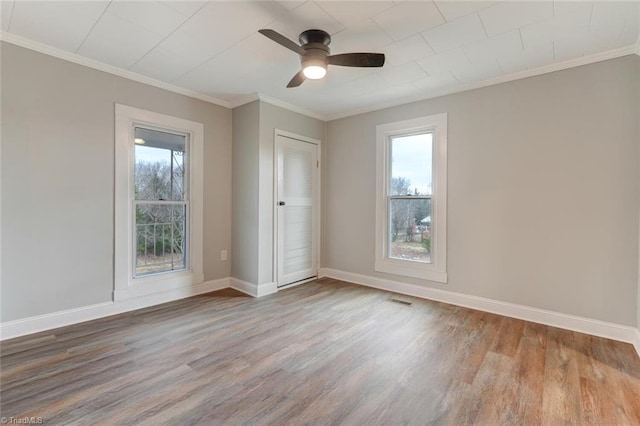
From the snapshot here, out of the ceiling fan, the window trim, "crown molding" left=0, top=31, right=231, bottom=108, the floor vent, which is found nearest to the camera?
the ceiling fan

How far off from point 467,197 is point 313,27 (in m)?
2.41

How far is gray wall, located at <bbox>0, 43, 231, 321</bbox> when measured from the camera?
249cm

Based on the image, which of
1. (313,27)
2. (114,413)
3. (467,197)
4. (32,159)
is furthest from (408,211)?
(32,159)

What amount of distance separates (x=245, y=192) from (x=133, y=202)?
126 centimetres

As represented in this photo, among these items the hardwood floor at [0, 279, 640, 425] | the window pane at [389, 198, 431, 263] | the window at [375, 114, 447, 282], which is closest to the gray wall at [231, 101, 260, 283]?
the hardwood floor at [0, 279, 640, 425]

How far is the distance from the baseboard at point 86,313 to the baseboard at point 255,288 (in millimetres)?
404

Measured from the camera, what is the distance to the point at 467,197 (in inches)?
133

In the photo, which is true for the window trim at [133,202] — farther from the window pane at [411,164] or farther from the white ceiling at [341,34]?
the window pane at [411,164]

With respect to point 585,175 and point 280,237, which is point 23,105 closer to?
point 280,237

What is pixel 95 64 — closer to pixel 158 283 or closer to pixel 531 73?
pixel 158 283

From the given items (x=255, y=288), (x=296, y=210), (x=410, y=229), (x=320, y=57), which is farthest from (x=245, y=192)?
(x=410, y=229)

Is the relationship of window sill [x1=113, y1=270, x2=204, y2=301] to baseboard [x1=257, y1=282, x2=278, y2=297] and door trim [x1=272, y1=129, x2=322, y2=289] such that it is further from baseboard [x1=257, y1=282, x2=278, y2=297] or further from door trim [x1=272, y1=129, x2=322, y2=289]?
door trim [x1=272, y1=129, x2=322, y2=289]

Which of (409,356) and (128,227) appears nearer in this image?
(409,356)

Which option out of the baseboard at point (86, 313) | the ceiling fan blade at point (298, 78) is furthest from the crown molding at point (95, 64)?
the baseboard at point (86, 313)
